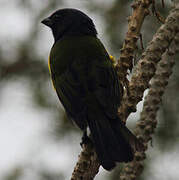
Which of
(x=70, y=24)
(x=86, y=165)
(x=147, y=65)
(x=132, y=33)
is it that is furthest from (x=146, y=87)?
(x=70, y=24)

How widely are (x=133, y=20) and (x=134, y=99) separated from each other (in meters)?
0.57

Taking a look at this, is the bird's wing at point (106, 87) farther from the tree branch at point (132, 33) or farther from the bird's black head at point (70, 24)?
the bird's black head at point (70, 24)

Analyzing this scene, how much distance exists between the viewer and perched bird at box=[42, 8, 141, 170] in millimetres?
3443

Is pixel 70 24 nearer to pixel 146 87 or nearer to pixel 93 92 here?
pixel 93 92

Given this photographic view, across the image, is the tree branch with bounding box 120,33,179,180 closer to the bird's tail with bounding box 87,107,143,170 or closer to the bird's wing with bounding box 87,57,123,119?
the bird's tail with bounding box 87,107,143,170

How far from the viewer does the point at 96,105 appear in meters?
3.82

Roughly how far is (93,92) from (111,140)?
18.9 inches

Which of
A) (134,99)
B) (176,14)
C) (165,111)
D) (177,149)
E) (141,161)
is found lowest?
(177,149)

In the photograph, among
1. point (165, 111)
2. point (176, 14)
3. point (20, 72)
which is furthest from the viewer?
point (20, 72)

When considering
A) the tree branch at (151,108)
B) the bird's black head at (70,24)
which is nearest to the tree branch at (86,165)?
the tree branch at (151,108)

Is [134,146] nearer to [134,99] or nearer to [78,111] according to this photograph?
[134,99]

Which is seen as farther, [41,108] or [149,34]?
[41,108]

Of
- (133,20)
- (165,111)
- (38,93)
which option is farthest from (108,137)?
(38,93)

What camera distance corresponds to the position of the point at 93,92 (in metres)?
3.86
